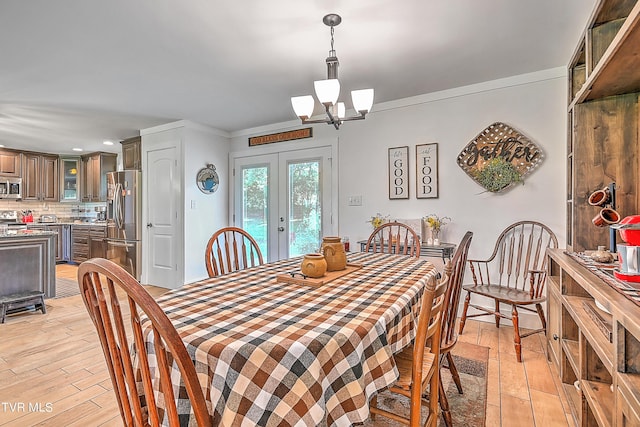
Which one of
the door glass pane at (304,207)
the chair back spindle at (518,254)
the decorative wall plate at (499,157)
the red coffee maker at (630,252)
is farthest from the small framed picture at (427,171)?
the red coffee maker at (630,252)

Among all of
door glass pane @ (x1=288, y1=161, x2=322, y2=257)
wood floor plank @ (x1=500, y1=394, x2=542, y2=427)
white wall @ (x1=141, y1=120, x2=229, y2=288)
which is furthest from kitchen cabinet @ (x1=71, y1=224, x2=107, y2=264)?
wood floor plank @ (x1=500, y1=394, x2=542, y2=427)

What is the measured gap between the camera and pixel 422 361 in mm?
1085

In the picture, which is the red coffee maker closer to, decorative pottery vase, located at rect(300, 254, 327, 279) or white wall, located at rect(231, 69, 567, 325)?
decorative pottery vase, located at rect(300, 254, 327, 279)

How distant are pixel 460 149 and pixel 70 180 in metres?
7.50

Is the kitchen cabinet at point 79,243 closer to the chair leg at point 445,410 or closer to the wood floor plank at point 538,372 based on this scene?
the chair leg at point 445,410

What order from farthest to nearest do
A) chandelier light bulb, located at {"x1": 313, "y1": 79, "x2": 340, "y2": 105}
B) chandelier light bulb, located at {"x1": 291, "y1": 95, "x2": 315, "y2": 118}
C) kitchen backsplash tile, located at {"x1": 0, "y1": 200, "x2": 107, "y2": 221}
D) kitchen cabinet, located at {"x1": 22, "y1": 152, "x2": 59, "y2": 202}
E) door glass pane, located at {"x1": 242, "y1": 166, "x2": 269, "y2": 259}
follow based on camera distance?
kitchen backsplash tile, located at {"x1": 0, "y1": 200, "x2": 107, "y2": 221}, kitchen cabinet, located at {"x1": 22, "y1": 152, "x2": 59, "y2": 202}, door glass pane, located at {"x1": 242, "y1": 166, "x2": 269, "y2": 259}, chandelier light bulb, located at {"x1": 291, "y1": 95, "x2": 315, "y2": 118}, chandelier light bulb, located at {"x1": 313, "y1": 79, "x2": 340, "y2": 105}

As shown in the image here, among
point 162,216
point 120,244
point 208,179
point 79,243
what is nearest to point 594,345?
point 208,179

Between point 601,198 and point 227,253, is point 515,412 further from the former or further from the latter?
point 227,253

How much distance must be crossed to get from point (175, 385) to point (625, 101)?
8.89 feet

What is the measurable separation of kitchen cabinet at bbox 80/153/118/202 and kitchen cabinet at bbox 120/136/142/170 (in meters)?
1.64

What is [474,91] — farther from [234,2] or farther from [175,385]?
[175,385]

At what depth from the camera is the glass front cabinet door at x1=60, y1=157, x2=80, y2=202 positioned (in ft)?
22.1

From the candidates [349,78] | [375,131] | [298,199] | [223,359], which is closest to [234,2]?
[349,78]

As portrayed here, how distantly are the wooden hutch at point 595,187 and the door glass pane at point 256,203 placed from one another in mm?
3445
